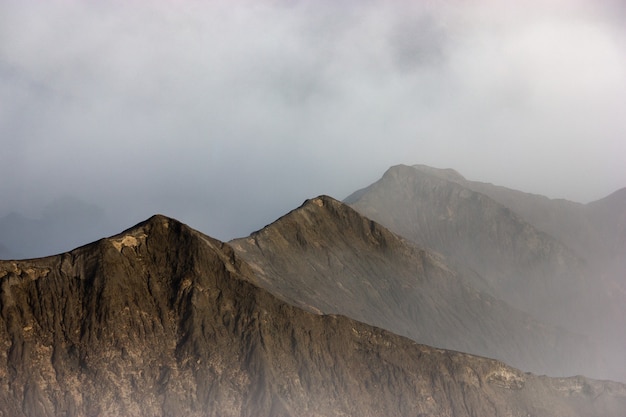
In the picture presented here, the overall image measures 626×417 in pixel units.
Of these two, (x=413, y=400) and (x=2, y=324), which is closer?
(x=2, y=324)

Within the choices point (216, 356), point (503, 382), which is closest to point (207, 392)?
point (216, 356)

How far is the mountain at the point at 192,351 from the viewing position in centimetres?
13312

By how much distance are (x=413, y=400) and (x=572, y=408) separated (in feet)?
114

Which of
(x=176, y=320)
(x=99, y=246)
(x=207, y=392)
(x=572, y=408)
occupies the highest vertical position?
(x=99, y=246)

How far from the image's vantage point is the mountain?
437ft

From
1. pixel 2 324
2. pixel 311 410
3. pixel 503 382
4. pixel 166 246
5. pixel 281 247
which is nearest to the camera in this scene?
pixel 2 324

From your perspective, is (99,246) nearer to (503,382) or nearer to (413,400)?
(413,400)

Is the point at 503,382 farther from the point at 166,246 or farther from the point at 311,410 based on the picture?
the point at 166,246

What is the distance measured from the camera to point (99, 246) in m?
146

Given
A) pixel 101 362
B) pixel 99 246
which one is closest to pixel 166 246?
pixel 99 246

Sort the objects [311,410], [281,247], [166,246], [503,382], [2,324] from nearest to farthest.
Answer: [2,324] < [311,410] < [166,246] < [503,382] < [281,247]

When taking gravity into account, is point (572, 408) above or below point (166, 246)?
below

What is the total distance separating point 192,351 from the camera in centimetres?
14325

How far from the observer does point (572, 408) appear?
6845 inches
